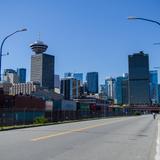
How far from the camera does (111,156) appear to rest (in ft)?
44.6

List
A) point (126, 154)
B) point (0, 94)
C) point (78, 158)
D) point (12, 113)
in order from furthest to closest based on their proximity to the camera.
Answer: point (0, 94), point (12, 113), point (126, 154), point (78, 158)

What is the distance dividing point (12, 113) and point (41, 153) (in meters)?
27.5

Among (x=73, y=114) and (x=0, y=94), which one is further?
(x=0, y=94)

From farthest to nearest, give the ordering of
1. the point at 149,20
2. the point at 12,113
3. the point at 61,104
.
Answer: the point at 61,104
the point at 12,113
the point at 149,20

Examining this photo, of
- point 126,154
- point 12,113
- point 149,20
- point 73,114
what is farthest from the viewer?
point 73,114

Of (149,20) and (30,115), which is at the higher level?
(149,20)

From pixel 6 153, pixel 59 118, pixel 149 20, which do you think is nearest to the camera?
pixel 6 153

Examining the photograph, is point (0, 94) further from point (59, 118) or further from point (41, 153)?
point (41, 153)

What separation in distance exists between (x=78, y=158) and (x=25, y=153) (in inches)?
80.2

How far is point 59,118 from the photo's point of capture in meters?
59.5

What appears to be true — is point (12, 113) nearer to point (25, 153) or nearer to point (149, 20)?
point (149, 20)

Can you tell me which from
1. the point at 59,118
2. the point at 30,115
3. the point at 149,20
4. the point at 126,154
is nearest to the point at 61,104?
the point at 59,118

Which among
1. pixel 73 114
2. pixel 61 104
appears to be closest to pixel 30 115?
pixel 73 114

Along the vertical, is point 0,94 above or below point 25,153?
above
